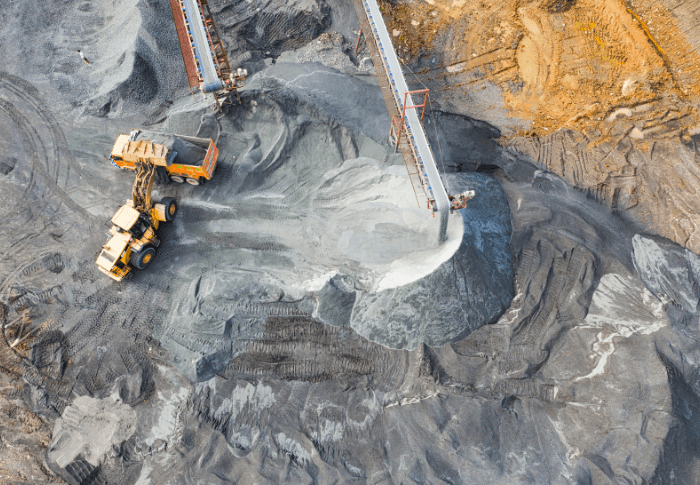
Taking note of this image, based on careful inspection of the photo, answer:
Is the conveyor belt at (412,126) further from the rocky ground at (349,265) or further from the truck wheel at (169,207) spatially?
the truck wheel at (169,207)

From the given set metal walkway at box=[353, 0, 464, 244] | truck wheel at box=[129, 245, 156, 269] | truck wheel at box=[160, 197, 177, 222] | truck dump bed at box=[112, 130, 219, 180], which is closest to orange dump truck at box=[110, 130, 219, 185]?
truck dump bed at box=[112, 130, 219, 180]

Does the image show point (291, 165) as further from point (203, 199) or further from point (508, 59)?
Result: point (508, 59)

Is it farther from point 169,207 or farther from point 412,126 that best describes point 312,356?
point 412,126

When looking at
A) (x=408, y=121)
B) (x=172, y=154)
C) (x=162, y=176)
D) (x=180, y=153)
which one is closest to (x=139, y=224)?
(x=162, y=176)

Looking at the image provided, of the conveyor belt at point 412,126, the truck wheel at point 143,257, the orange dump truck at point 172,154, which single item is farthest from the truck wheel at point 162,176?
the conveyor belt at point 412,126

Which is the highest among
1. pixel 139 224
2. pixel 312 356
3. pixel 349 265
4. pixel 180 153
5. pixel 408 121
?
pixel 180 153

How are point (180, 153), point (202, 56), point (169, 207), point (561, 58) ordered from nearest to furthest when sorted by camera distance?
point (169, 207) < point (180, 153) < point (202, 56) < point (561, 58)

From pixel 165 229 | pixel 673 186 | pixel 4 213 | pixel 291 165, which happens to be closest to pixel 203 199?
pixel 165 229
